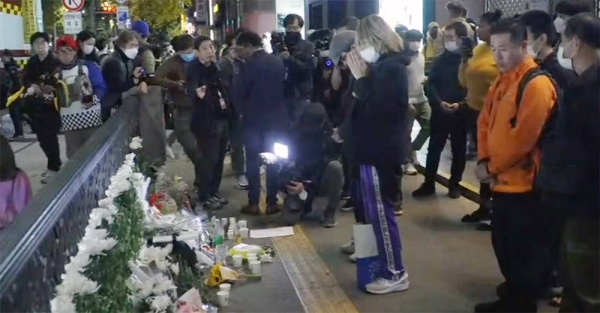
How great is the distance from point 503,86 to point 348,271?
75.3 inches

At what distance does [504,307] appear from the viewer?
4453 mm

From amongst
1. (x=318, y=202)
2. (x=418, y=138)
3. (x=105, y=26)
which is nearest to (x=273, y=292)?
(x=318, y=202)

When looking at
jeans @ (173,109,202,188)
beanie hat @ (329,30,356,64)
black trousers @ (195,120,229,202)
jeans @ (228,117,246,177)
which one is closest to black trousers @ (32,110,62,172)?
jeans @ (173,109,202,188)

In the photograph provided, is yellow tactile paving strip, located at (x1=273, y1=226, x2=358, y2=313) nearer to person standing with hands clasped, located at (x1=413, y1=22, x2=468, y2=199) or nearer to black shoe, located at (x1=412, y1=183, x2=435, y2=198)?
black shoe, located at (x1=412, y1=183, x2=435, y2=198)

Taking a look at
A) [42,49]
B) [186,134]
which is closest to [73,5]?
[42,49]

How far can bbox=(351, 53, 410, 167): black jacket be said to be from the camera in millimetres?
4699

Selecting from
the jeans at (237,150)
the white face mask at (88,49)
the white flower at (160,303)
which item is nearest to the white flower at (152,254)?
the white flower at (160,303)

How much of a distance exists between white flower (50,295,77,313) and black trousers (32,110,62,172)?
20.4 feet

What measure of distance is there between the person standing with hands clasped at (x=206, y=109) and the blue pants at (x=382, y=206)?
282 centimetres

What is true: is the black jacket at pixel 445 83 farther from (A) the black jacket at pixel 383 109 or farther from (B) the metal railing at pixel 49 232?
(B) the metal railing at pixel 49 232

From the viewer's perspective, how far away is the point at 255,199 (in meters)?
7.36

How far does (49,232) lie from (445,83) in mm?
5407

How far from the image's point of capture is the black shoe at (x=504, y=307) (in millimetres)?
4395

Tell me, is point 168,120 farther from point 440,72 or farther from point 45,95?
point 440,72
